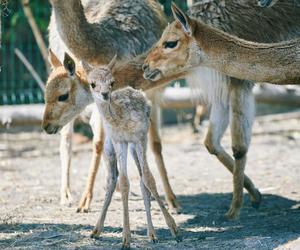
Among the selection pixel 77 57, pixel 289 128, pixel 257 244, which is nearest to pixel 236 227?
pixel 257 244

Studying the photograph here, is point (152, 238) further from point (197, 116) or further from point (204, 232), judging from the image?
point (197, 116)

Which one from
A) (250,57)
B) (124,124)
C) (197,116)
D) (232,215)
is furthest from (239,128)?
(197,116)

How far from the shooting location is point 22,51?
42.5ft

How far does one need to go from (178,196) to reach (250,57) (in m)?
2.69

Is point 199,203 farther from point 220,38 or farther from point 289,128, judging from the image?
point 289,128

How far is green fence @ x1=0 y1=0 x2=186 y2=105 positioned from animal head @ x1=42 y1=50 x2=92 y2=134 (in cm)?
484

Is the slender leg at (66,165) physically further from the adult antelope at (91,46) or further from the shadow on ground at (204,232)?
the shadow on ground at (204,232)

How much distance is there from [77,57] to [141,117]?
5.61 ft

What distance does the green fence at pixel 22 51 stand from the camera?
1235 centimetres

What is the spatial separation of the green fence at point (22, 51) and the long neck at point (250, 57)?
5.44m

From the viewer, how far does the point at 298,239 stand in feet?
18.7

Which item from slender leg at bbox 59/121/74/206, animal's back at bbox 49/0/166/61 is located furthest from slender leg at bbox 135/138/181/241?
slender leg at bbox 59/121/74/206

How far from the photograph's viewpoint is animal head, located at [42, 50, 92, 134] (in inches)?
282

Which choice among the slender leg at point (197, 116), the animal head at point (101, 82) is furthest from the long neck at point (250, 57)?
the slender leg at point (197, 116)
